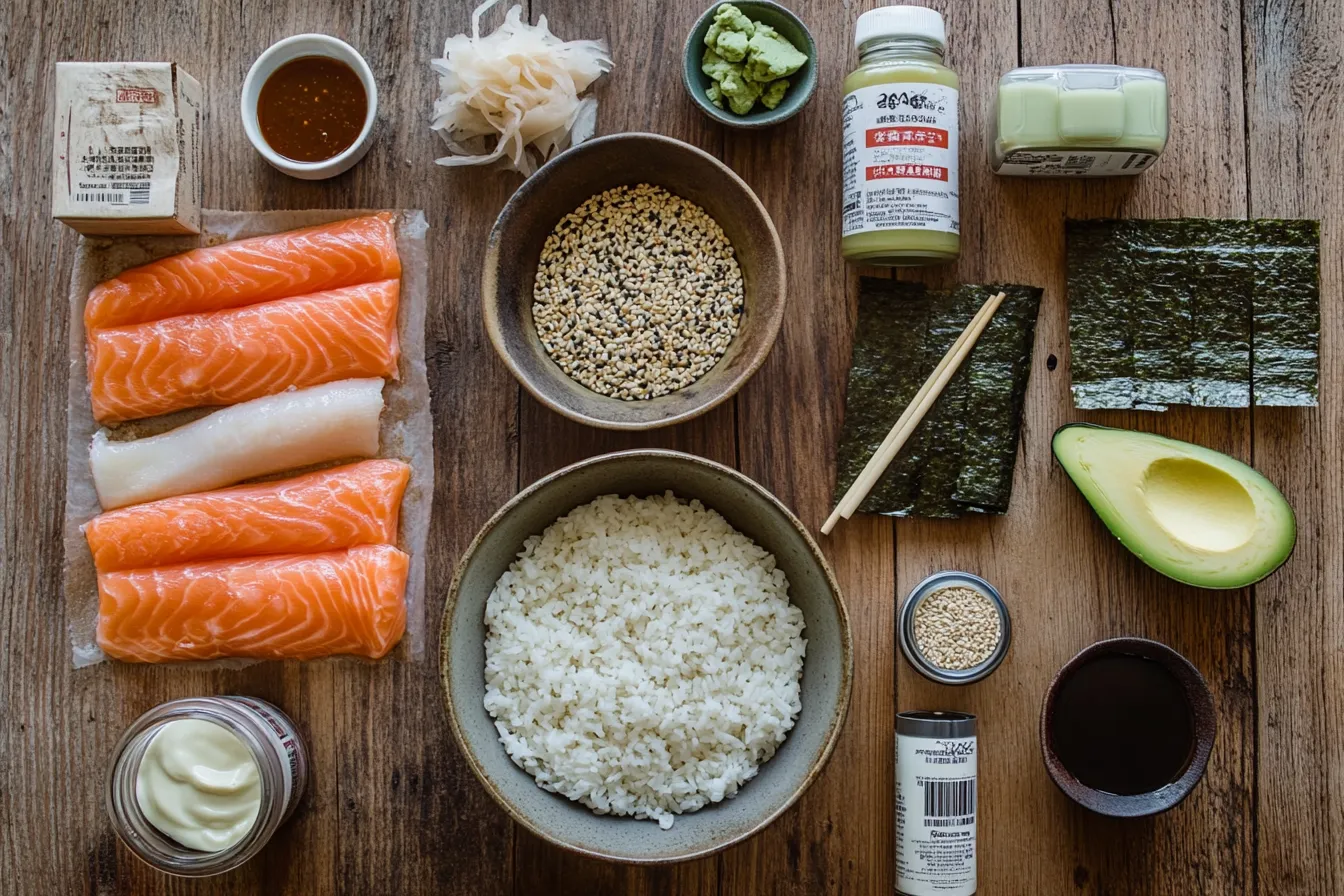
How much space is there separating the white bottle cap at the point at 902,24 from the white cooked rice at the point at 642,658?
0.86m

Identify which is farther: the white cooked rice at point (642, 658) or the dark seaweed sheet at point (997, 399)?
the dark seaweed sheet at point (997, 399)

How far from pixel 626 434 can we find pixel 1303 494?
1236mm

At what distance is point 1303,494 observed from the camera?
1.72 m

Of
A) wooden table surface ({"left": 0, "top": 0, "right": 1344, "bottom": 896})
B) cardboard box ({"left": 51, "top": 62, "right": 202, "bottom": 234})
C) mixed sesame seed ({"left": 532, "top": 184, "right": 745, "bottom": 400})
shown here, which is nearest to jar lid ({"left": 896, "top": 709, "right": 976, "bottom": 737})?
wooden table surface ({"left": 0, "top": 0, "right": 1344, "bottom": 896})

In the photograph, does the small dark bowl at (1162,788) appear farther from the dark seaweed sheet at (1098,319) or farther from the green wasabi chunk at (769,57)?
the green wasabi chunk at (769,57)

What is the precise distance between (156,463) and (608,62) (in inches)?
42.9

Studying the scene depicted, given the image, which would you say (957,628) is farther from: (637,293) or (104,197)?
(104,197)

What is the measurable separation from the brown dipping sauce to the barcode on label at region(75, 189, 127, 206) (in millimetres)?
262

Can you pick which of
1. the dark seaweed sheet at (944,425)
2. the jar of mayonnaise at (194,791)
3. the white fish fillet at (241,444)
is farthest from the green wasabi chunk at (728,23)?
the jar of mayonnaise at (194,791)

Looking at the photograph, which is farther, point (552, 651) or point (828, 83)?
point (828, 83)

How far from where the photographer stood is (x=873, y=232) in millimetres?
1616

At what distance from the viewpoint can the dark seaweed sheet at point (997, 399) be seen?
168 cm

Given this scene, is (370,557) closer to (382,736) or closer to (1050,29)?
(382,736)

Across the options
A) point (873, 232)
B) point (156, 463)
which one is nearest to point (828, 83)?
point (873, 232)
